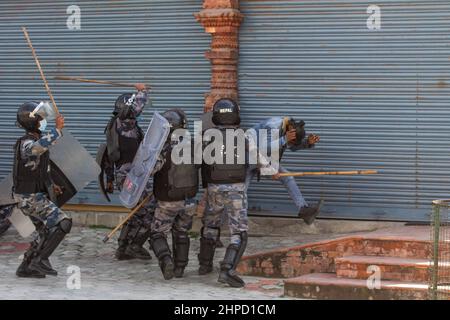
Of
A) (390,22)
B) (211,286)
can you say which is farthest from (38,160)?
(390,22)

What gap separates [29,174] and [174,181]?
1609 mm

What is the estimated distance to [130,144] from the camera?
12.9 meters

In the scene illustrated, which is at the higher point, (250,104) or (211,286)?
(250,104)

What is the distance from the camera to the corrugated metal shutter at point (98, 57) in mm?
15031

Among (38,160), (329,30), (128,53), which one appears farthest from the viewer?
(128,53)

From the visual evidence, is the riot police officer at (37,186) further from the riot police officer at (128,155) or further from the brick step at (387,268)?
the brick step at (387,268)

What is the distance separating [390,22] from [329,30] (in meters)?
0.84

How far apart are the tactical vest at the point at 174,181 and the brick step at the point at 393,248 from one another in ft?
6.32

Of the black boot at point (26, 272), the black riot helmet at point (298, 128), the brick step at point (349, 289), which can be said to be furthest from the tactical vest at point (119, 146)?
the brick step at point (349, 289)

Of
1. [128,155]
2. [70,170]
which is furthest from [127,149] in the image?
[70,170]

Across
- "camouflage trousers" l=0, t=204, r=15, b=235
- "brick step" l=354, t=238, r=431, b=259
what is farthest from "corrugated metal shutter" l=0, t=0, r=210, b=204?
"brick step" l=354, t=238, r=431, b=259

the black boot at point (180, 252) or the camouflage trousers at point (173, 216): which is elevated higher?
the camouflage trousers at point (173, 216)

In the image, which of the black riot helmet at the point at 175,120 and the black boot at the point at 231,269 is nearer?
the black boot at the point at 231,269

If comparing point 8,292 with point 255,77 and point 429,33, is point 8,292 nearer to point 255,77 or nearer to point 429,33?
point 255,77
